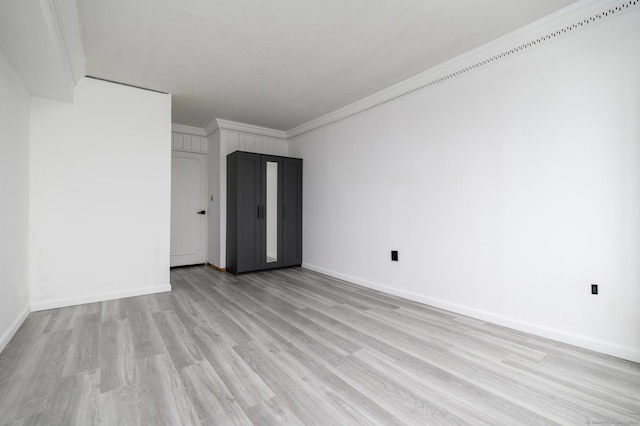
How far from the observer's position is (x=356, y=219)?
4.45 m

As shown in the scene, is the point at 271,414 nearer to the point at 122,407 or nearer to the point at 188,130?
the point at 122,407

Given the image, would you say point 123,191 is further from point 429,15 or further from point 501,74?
point 501,74

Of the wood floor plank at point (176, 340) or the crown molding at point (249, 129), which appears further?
the crown molding at point (249, 129)

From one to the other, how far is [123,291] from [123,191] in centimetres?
120

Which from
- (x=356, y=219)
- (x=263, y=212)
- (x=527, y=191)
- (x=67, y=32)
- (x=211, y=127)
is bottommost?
(x=356, y=219)

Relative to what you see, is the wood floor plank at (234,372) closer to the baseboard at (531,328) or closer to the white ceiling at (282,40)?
the baseboard at (531,328)

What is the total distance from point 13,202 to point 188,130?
3.22 m

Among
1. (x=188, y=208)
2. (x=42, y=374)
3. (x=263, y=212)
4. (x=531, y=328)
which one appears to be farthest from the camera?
(x=188, y=208)

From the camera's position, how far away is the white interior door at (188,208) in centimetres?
549

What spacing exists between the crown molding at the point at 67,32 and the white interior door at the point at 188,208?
8.26ft

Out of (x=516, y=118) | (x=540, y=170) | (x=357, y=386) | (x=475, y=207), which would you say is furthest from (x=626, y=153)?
(x=357, y=386)

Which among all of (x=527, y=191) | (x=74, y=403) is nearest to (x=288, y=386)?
(x=74, y=403)

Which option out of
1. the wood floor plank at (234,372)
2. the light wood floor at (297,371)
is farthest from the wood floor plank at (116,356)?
the wood floor plank at (234,372)

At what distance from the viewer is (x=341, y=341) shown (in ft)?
8.12
